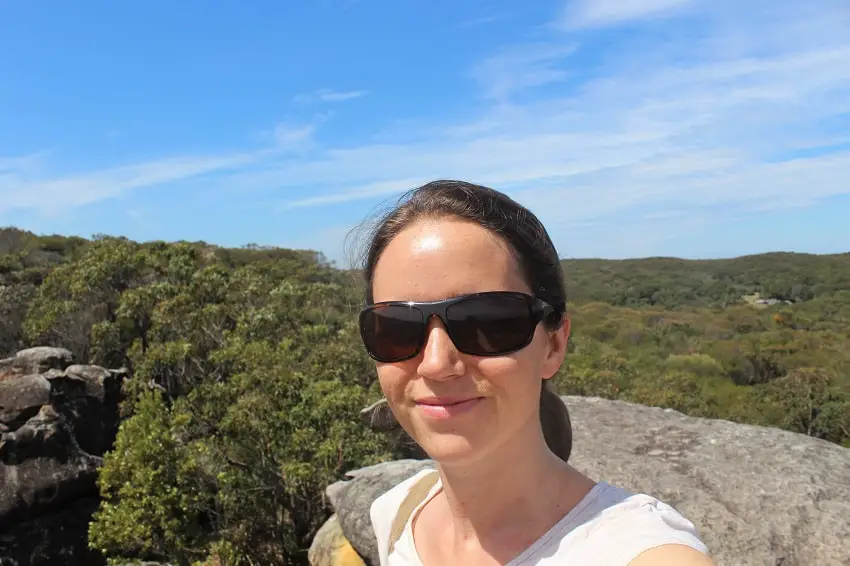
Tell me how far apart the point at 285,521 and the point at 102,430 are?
765cm

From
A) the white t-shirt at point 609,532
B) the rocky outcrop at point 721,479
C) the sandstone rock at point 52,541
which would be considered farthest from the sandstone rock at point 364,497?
the sandstone rock at point 52,541

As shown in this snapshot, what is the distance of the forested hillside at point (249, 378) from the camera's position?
31.4 ft

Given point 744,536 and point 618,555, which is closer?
point 618,555

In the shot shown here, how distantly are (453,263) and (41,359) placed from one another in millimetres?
17193

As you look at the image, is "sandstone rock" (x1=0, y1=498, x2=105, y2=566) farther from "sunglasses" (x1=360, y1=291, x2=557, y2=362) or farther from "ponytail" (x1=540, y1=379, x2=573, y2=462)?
"sunglasses" (x1=360, y1=291, x2=557, y2=362)

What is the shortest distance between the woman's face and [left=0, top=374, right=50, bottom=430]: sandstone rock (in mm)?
14921

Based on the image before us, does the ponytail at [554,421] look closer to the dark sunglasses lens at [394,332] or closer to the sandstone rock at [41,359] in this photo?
the dark sunglasses lens at [394,332]

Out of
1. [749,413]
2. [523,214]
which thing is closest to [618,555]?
[523,214]

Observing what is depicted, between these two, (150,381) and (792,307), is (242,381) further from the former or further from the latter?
(792,307)

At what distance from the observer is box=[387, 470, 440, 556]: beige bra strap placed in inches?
64.6

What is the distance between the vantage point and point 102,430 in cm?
1568

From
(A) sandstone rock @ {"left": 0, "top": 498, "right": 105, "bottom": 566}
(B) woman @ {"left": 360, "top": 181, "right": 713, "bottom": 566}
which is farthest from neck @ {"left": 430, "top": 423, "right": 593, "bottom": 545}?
(A) sandstone rock @ {"left": 0, "top": 498, "right": 105, "bottom": 566}

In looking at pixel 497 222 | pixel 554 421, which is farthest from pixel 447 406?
pixel 554 421

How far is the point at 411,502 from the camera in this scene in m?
1.69
